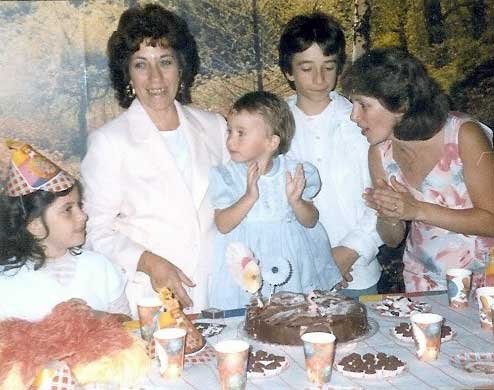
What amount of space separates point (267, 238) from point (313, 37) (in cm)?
76

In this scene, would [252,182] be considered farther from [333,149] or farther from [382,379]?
[382,379]

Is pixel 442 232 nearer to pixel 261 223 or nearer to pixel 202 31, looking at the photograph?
pixel 261 223

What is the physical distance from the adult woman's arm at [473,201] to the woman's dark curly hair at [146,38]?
857 mm

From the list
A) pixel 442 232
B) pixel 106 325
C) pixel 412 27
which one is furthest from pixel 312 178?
pixel 412 27

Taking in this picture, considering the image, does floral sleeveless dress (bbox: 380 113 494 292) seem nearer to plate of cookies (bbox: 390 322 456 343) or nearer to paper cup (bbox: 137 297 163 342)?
plate of cookies (bbox: 390 322 456 343)

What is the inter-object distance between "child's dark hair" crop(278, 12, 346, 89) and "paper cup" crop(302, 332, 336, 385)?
1.38 meters

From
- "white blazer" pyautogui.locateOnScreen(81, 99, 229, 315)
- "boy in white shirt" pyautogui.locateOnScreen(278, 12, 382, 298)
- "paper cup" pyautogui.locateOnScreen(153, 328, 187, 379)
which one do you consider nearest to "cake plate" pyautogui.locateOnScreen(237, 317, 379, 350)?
"paper cup" pyautogui.locateOnScreen(153, 328, 187, 379)

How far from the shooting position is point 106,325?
146 cm

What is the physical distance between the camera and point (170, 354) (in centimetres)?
159

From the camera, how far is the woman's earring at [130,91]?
267cm

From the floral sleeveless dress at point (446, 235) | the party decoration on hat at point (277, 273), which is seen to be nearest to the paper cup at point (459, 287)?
the floral sleeveless dress at point (446, 235)

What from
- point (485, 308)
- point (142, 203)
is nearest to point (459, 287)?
point (485, 308)

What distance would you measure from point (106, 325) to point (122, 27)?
1.44 m

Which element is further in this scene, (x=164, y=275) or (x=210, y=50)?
(x=210, y=50)
